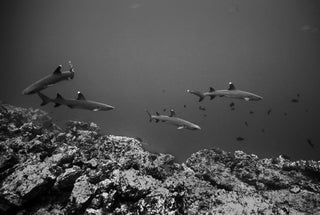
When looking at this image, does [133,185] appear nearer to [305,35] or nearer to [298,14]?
[298,14]

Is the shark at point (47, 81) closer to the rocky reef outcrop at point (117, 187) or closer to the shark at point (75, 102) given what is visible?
the shark at point (75, 102)

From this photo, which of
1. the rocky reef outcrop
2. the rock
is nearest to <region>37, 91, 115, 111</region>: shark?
the rocky reef outcrop

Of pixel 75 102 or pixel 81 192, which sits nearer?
pixel 81 192

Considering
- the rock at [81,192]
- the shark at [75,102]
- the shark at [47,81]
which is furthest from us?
the shark at [75,102]

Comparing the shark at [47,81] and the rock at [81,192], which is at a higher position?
the shark at [47,81]

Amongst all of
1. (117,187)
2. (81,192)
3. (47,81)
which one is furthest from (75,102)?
(117,187)

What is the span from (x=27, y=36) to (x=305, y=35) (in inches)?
4074

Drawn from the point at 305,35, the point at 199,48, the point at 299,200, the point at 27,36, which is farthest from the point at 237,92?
the point at 27,36

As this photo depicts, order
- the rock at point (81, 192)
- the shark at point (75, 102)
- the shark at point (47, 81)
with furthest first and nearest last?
the shark at point (75, 102)
the shark at point (47, 81)
the rock at point (81, 192)

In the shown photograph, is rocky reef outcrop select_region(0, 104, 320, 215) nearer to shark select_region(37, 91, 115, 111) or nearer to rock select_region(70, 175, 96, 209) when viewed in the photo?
rock select_region(70, 175, 96, 209)

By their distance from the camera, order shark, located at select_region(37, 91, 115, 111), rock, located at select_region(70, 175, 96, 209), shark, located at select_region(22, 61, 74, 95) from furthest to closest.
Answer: shark, located at select_region(37, 91, 115, 111)
shark, located at select_region(22, 61, 74, 95)
rock, located at select_region(70, 175, 96, 209)

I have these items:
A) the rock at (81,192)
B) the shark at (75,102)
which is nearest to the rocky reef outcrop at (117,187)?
the rock at (81,192)

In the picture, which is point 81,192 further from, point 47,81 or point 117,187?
point 47,81

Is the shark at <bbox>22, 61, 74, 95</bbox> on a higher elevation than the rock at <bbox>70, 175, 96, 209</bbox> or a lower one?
higher
